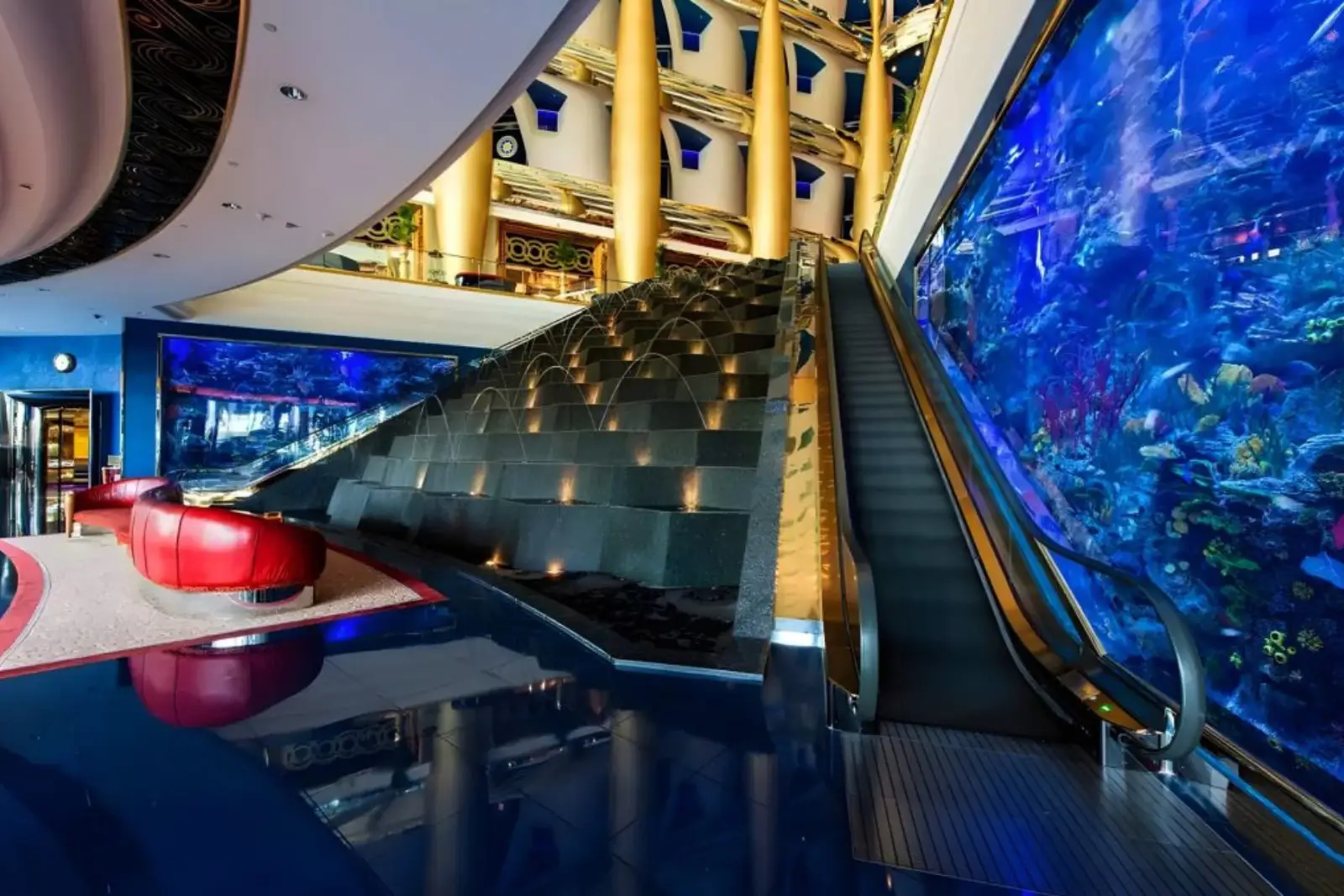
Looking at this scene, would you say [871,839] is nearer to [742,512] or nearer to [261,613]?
[742,512]

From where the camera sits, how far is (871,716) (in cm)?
256

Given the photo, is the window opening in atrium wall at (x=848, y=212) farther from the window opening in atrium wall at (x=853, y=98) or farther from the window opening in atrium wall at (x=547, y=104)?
the window opening in atrium wall at (x=547, y=104)

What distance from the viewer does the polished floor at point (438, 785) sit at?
5.69 ft

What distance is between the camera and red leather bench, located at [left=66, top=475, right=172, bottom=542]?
7348 millimetres

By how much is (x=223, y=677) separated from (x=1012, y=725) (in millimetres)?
3722

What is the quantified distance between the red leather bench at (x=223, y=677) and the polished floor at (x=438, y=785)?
15 mm

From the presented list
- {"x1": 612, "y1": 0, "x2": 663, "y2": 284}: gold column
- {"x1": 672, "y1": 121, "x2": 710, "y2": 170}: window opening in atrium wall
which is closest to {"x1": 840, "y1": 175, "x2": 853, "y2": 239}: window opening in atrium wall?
{"x1": 672, "y1": 121, "x2": 710, "y2": 170}: window opening in atrium wall

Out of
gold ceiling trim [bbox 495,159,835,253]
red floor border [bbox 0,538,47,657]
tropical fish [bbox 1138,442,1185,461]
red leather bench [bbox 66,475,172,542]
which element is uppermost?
gold ceiling trim [bbox 495,159,835,253]

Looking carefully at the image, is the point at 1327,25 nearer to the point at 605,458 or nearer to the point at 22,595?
the point at 605,458

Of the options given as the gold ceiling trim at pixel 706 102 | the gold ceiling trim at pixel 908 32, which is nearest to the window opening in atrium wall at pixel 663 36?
the gold ceiling trim at pixel 706 102

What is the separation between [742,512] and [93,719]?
3790 mm

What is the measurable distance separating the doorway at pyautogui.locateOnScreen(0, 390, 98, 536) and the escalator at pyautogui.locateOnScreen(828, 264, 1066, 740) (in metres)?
12.8

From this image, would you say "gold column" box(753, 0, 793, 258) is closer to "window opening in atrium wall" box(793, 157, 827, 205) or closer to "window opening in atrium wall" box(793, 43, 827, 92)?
"window opening in atrium wall" box(793, 157, 827, 205)

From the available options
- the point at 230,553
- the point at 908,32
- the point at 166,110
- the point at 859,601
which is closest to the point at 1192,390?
the point at 859,601
